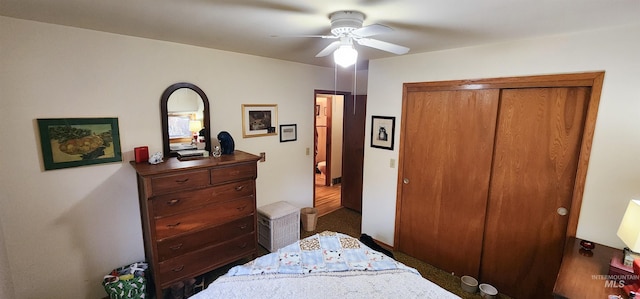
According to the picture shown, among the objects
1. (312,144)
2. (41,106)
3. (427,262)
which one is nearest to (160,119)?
(41,106)

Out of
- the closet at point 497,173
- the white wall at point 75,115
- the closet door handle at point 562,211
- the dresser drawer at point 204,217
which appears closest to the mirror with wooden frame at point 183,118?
the white wall at point 75,115

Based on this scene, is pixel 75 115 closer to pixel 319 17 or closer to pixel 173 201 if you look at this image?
pixel 173 201

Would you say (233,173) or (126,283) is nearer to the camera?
(126,283)

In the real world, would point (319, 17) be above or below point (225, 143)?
above

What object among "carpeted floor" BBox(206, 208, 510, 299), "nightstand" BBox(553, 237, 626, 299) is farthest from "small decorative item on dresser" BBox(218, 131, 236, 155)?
"nightstand" BBox(553, 237, 626, 299)

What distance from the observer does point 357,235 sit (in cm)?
365

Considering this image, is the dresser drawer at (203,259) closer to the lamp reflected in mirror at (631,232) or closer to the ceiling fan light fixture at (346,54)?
the ceiling fan light fixture at (346,54)

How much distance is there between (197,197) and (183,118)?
834 mm

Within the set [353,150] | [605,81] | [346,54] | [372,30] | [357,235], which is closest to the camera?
[372,30]

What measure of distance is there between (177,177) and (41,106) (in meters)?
1.04

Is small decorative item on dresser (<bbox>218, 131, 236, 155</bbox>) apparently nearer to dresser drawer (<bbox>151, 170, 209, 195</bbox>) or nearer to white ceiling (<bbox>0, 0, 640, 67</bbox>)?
dresser drawer (<bbox>151, 170, 209, 195</bbox>)

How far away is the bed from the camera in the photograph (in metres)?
1.62

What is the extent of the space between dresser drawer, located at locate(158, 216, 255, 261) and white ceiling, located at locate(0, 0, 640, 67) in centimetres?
164

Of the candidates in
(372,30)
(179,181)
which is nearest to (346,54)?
(372,30)
